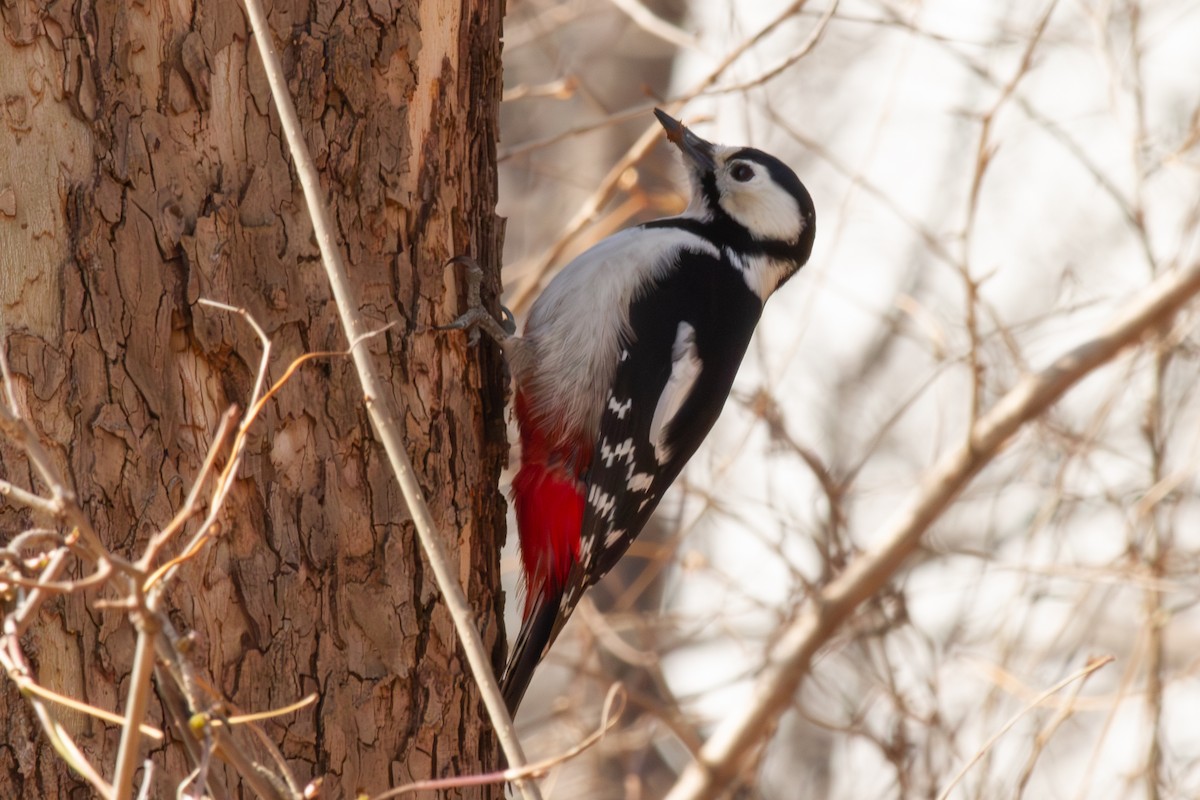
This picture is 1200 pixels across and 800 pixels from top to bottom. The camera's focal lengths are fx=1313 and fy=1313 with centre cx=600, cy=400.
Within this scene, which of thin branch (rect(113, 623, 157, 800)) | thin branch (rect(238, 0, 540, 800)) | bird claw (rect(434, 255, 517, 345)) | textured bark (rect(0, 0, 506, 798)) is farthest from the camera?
bird claw (rect(434, 255, 517, 345))

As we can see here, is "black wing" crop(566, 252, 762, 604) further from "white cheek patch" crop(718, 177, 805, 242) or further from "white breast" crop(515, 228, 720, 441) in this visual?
"white cheek patch" crop(718, 177, 805, 242)

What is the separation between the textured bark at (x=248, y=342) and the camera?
208 cm

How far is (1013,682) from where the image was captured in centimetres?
387

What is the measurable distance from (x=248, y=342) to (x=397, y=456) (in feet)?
2.41

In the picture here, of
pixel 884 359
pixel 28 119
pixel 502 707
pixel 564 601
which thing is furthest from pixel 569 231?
pixel 884 359

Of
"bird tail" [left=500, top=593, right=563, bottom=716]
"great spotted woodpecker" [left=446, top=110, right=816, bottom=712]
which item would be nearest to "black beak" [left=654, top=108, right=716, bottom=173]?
"great spotted woodpecker" [left=446, top=110, right=816, bottom=712]

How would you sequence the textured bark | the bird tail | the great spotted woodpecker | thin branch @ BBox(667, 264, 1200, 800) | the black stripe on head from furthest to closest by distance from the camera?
the black stripe on head, thin branch @ BBox(667, 264, 1200, 800), the great spotted woodpecker, the bird tail, the textured bark

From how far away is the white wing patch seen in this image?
328cm

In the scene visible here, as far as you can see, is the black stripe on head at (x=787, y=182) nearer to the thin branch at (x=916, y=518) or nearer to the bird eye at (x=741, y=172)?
the bird eye at (x=741, y=172)

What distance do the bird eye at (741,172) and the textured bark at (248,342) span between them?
1322mm

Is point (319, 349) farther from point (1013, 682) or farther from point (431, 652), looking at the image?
point (1013, 682)

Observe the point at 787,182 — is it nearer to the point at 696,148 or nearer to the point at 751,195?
the point at 751,195

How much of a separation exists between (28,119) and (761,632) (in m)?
4.59

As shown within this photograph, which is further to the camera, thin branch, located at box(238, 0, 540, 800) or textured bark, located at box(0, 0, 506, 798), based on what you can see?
textured bark, located at box(0, 0, 506, 798)
